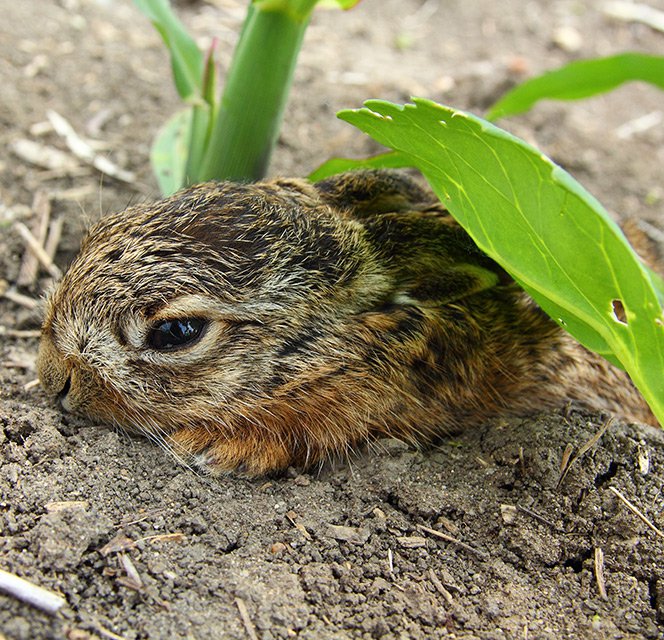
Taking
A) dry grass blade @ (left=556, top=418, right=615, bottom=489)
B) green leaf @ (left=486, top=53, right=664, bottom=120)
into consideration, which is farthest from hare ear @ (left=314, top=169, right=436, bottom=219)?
dry grass blade @ (left=556, top=418, right=615, bottom=489)

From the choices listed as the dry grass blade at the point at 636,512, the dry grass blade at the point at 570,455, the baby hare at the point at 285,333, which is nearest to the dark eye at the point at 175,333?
the baby hare at the point at 285,333

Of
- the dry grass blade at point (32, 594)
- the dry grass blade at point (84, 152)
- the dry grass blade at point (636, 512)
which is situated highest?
the dry grass blade at point (636, 512)

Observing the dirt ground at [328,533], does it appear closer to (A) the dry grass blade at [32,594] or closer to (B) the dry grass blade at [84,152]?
(A) the dry grass blade at [32,594]

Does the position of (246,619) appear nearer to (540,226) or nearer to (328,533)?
(328,533)

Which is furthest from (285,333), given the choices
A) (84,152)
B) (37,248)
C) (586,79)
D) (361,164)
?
(84,152)

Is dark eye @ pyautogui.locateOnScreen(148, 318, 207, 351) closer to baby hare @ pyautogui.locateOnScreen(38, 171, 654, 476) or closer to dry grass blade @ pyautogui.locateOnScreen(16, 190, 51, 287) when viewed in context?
baby hare @ pyautogui.locateOnScreen(38, 171, 654, 476)

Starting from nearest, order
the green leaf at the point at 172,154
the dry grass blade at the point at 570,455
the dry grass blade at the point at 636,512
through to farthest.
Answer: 1. the dry grass blade at the point at 636,512
2. the dry grass blade at the point at 570,455
3. the green leaf at the point at 172,154

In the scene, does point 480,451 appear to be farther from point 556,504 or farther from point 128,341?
point 128,341
